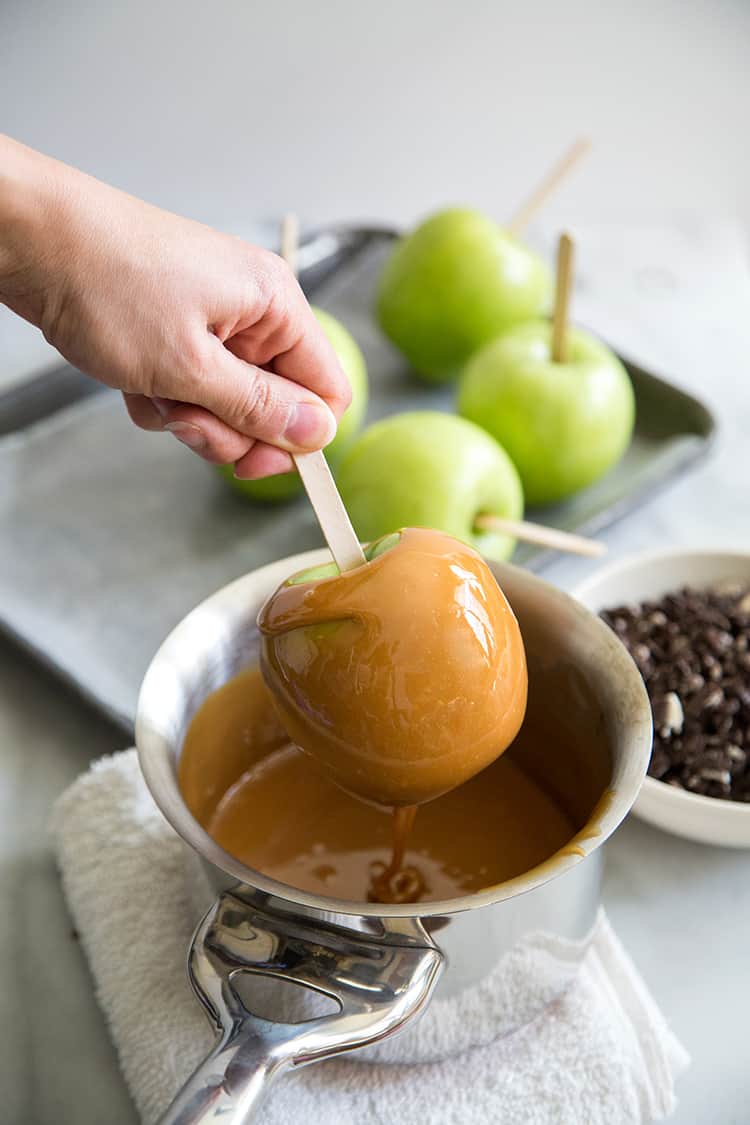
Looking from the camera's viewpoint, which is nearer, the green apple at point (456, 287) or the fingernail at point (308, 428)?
the fingernail at point (308, 428)

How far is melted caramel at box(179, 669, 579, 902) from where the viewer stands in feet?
2.13

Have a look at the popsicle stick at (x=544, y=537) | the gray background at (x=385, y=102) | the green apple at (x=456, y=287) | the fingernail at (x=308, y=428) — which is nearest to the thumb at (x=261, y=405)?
the fingernail at (x=308, y=428)

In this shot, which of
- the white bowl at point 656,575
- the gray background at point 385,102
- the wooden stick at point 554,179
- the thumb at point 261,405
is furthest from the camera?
the gray background at point 385,102

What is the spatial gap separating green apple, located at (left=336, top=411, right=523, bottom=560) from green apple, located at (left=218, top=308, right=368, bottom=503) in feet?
0.24

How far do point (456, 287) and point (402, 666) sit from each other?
64 centimetres

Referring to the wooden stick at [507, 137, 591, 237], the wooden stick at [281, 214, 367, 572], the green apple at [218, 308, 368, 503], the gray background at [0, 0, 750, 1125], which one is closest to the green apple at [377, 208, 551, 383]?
the wooden stick at [507, 137, 591, 237]

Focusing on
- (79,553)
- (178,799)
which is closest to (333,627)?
(178,799)

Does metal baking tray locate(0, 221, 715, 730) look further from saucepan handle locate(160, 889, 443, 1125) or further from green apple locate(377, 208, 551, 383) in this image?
saucepan handle locate(160, 889, 443, 1125)

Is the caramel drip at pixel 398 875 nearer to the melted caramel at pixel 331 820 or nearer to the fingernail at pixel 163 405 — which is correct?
the melted caramel at pixel 331 820

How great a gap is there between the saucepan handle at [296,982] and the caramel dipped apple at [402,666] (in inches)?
3.0

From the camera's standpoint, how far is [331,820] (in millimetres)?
685

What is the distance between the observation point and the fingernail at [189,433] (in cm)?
63

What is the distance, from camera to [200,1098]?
0.49 m

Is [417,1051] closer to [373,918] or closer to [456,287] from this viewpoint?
[373,918]
